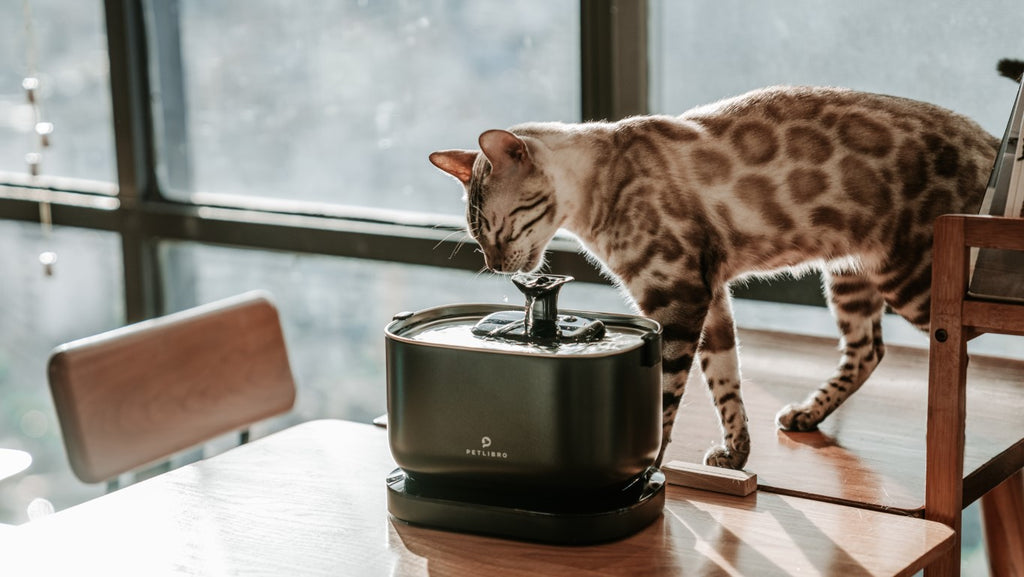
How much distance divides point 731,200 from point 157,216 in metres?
1.75

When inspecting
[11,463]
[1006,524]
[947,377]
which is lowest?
[1006,524]

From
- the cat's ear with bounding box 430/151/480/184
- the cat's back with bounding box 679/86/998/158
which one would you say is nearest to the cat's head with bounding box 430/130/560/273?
the cat's ear with bounding box 430/151/480/184

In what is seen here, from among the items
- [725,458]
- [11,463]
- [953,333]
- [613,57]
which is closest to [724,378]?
[725,458]

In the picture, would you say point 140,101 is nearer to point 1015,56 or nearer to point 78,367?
point 78,367

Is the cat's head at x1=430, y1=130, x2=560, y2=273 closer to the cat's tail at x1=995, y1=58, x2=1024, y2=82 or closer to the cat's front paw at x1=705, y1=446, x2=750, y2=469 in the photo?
the cat's front paw at x1=705, y1=446, x2=750, y2=469

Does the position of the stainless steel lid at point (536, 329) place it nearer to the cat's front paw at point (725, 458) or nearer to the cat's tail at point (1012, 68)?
the cat's front paw at point (725, 458)

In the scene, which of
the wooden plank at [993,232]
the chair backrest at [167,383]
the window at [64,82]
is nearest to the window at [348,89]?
the window at [64,82]

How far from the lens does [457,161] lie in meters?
1.48

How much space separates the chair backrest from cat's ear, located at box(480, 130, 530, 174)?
66 cm

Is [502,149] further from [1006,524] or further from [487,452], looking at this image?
[1006,524]

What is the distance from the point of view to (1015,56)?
1719 millimetres

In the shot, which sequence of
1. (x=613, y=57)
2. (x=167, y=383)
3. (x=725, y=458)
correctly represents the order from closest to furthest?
(x=725, y=458)
(x=167, y=383)
(x=613, y=57)

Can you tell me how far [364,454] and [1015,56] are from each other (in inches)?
48.0

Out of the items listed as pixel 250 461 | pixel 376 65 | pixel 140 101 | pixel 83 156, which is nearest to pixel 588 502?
pixel 250 461
